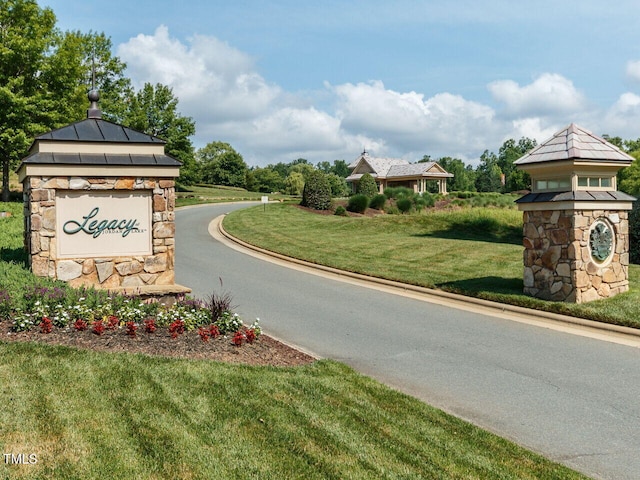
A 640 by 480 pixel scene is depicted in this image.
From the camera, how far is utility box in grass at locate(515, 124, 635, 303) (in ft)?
36.3

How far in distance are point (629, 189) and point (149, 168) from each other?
3810 cm

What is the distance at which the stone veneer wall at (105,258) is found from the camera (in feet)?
30.4

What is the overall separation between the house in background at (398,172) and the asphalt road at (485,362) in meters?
49.6

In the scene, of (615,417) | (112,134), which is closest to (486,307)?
(615,417)

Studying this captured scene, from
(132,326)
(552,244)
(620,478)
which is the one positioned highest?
(552,244)

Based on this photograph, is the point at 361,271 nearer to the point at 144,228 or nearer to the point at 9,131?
the point at 144,228

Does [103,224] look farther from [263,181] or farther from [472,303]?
[263,181]

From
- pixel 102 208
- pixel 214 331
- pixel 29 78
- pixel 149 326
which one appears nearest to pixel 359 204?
pixel 29 78

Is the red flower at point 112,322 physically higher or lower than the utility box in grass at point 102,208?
lower

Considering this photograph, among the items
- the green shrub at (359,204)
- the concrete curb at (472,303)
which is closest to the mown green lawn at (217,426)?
the concrete curb at (472,303)

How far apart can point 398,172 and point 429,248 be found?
151ft

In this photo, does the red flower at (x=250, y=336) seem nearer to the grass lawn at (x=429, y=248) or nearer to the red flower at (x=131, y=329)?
the red flower at (x=131, y=329)

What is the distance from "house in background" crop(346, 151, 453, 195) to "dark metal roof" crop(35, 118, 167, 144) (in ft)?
170

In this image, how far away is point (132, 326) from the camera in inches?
303
